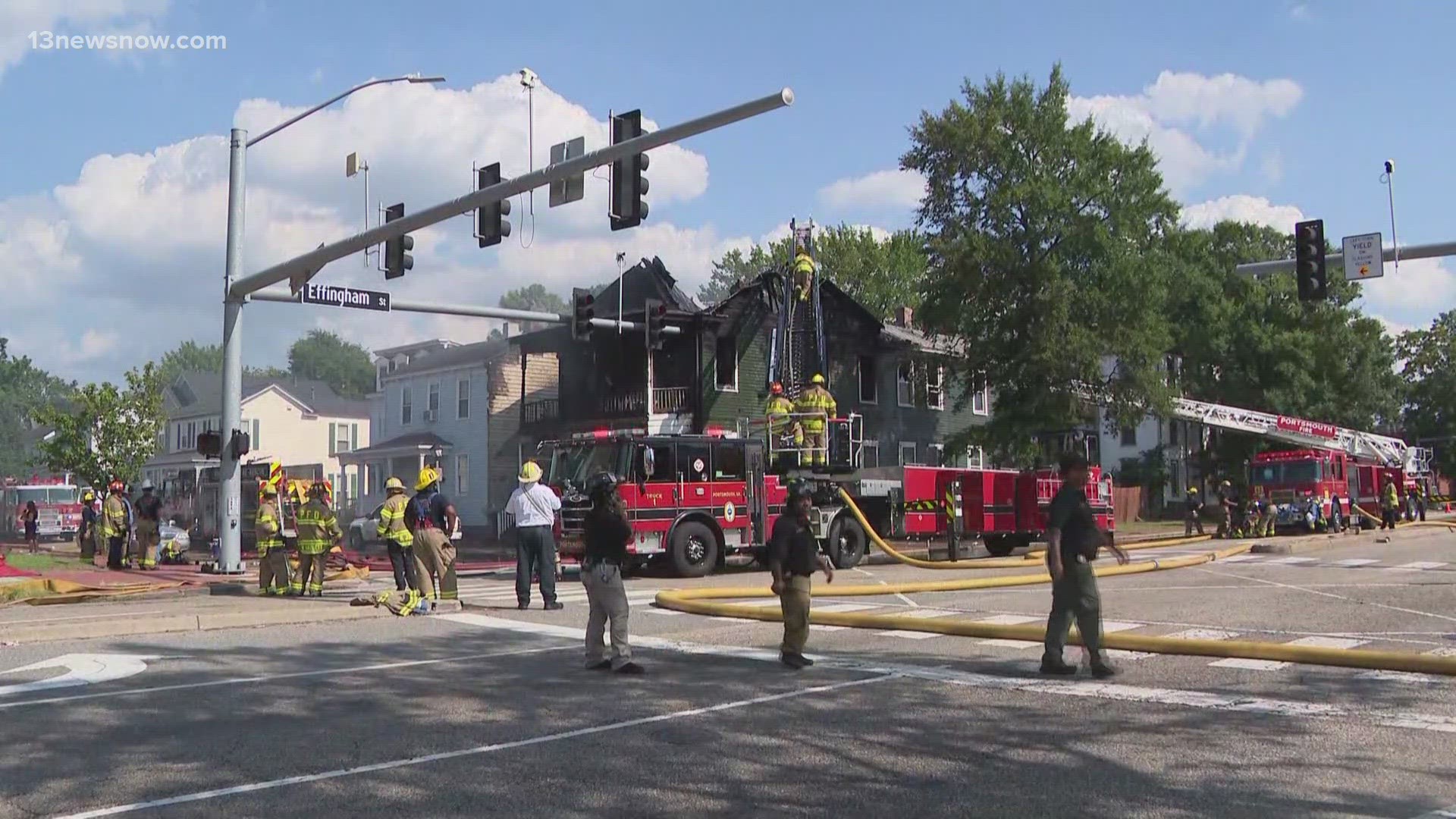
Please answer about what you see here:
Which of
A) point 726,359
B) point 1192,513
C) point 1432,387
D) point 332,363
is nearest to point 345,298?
A: point 726,359

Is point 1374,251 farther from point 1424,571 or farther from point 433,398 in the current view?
point 433,398

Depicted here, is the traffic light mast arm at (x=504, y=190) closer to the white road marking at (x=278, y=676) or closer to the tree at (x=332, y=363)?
the white road marking at (x=278, y=676)

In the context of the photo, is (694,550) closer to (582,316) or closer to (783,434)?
(783,434)

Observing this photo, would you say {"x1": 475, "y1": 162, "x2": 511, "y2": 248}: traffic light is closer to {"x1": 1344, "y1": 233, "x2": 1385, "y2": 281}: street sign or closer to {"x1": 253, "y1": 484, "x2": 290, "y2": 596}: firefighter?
{"x1": 253, "y1": 484, "x2": 290, "y2": 596}: firefighter

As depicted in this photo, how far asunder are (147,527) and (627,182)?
1552cm

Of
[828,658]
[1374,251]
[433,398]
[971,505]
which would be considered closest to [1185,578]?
[1374,251]

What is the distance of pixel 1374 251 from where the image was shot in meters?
18.2

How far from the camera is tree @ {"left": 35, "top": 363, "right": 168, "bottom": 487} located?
38688mm

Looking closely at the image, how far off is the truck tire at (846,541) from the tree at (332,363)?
116 metres

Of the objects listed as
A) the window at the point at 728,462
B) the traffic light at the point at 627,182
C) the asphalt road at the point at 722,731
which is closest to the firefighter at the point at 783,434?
the window at the point at 728,462

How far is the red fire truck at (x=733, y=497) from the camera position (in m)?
21.0

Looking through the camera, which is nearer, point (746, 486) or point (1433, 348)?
point (746, 486)

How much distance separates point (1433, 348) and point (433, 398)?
60996 millimetres

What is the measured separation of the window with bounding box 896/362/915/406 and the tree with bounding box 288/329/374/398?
96.6 meters
